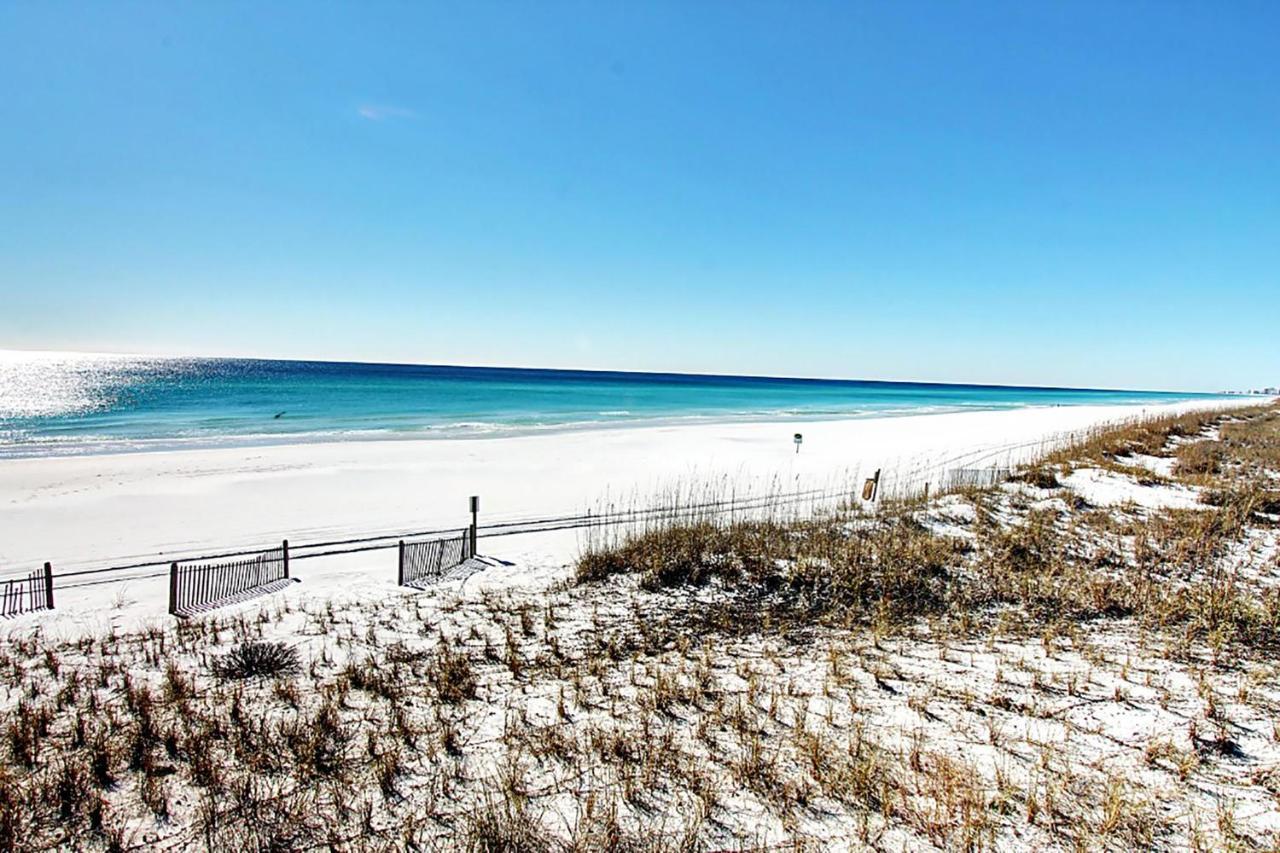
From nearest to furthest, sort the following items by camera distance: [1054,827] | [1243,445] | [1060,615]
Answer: [1054,827]
[1060,615]
[1243,445]

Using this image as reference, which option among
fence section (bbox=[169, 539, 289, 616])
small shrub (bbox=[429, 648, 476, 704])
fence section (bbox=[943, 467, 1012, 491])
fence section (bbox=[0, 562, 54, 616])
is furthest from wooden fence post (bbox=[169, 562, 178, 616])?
fence section (bbox=[943, 467, 1012, 491])

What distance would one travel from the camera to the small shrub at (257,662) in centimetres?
552

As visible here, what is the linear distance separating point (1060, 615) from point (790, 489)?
Result: 14063mm

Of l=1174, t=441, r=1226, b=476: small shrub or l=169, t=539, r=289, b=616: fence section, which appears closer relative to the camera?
l=169, t=539, r=289, b=616: fence section

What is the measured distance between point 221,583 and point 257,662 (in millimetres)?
4718

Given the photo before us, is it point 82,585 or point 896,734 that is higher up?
point 896,734

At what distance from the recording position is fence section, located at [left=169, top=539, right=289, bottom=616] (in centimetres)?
859

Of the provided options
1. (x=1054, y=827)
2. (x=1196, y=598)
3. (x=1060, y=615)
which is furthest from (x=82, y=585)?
(x=1196, y=598)

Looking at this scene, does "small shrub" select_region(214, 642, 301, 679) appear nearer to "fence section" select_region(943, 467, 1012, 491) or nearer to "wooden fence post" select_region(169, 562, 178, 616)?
"wooden fence post" select_region(169, 562, 178, 616)

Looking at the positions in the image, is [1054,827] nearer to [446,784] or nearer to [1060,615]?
[446,784]

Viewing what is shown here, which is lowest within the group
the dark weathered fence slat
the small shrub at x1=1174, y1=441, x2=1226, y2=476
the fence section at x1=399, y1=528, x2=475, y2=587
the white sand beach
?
the white sand beach

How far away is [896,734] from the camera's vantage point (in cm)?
411

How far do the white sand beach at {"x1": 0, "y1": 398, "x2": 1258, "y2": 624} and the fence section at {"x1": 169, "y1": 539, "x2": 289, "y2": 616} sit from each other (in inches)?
16.3

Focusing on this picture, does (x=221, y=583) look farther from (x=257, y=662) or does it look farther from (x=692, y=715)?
(x=692, y=715)
